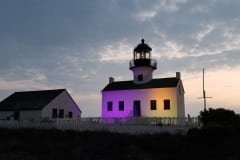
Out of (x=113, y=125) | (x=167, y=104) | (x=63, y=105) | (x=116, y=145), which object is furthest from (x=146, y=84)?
(x=116, y=145)

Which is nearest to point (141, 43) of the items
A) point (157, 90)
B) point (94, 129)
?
point (157, 90)

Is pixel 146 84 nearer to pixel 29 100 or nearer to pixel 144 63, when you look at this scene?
pixel 144 63

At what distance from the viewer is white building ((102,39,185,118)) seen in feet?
92.8

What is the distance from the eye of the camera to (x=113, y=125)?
64.1 feet

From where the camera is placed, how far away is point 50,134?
17.0m

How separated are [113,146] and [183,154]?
326cm

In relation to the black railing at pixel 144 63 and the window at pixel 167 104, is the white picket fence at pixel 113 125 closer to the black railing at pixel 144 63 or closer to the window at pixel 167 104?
the window at pixel 167 104

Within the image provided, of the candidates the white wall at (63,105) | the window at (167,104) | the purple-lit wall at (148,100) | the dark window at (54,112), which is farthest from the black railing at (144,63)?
the dark window at (54,112)

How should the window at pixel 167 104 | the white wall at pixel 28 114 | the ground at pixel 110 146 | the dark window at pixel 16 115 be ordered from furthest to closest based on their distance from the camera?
1. the dark window at pixel 16 115
2. the window at pixel 167 104
3. the white wall at pixel 28 114
4. the ground at pixel 110 146

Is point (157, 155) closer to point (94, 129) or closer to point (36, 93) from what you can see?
point (94, 129)

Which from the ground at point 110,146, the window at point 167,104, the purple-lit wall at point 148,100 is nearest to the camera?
the ground at point 110,146

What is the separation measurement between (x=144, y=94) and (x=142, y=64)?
370 centimetres

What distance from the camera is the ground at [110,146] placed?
39.7ft

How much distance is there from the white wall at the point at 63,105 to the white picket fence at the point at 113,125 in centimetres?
644
